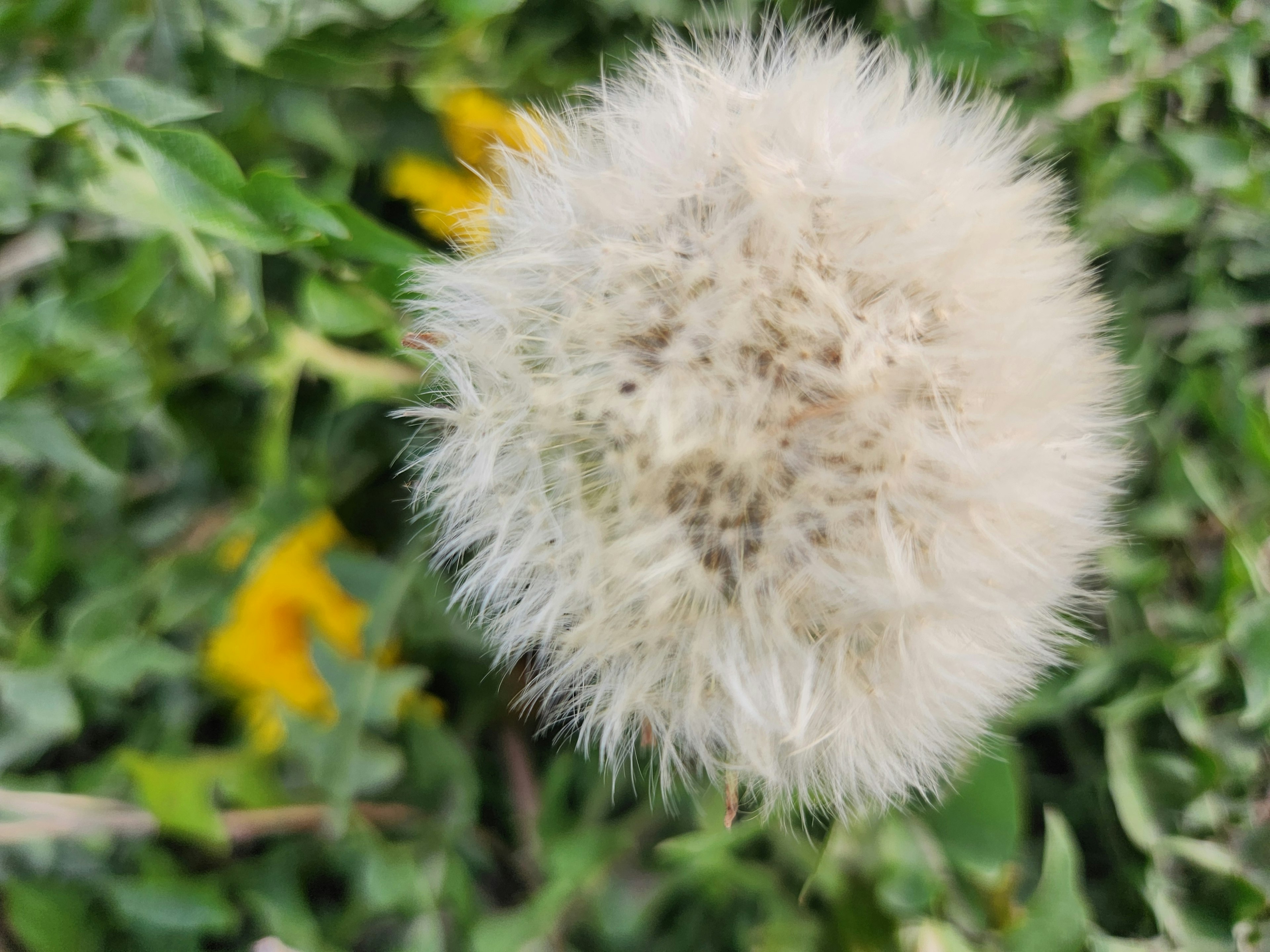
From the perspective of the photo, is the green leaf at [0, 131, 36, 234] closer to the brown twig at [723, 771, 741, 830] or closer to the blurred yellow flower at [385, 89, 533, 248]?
the blurred yellow flower at [385, 89, 533, 248]

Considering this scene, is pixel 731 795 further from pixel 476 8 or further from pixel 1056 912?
pixel 476 8

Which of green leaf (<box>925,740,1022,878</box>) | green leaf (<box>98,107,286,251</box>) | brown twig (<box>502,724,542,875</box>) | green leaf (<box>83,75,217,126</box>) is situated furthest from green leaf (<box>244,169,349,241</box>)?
green leaf (<box>925,740,1022,878</box>)

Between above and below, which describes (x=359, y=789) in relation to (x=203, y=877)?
above

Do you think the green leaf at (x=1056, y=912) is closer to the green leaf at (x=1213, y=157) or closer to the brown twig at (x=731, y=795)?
the brown twig at (x=731, y=795)

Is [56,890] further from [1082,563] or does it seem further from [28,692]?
[1082,563]

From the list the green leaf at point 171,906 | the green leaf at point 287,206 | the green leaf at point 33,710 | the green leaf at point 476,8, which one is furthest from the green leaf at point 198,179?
the green leaf at point 171,906

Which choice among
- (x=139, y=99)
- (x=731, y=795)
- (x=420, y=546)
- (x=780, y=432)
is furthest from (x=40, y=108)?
(x=731, y=795)

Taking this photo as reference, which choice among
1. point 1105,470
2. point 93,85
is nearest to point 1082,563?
point 1105,470
